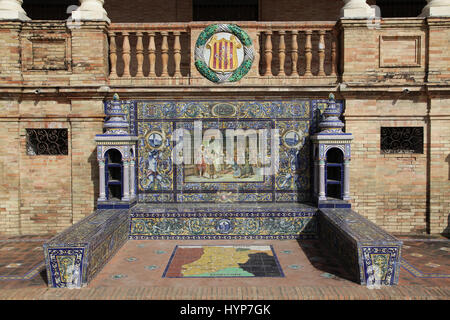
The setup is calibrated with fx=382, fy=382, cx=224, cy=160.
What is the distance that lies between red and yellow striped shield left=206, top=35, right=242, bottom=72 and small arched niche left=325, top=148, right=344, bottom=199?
2.93 meters

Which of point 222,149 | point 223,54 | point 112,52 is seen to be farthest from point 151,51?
point 222,149

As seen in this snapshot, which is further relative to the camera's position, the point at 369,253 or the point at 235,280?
the point at 235,280

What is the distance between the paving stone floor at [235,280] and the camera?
5.25 metres

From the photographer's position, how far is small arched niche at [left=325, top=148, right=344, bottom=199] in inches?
317

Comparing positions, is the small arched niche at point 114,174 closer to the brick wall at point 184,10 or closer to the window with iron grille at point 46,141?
the window with iron grille at point 46,141

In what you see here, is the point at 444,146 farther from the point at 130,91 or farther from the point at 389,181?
the point at 130,91

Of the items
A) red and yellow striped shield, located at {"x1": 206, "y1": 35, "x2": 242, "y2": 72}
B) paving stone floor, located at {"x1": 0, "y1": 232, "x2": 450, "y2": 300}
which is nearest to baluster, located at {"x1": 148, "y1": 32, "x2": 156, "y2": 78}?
red and yellow striped shield, located at {"x1": 206, "y1": 35, "x2": 242, "y2": 72}

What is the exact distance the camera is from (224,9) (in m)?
11.6

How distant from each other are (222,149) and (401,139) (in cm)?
406

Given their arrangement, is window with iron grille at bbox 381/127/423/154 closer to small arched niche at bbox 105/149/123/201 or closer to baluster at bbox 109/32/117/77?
small arched niche at bbox 105/149/123/201

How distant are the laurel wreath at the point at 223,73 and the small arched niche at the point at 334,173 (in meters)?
2.68

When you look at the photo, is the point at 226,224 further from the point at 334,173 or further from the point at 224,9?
the point at 224,9

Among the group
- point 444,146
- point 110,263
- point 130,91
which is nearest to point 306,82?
point 444,146

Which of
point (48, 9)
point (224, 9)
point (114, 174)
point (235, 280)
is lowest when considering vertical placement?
point (235, 280)
